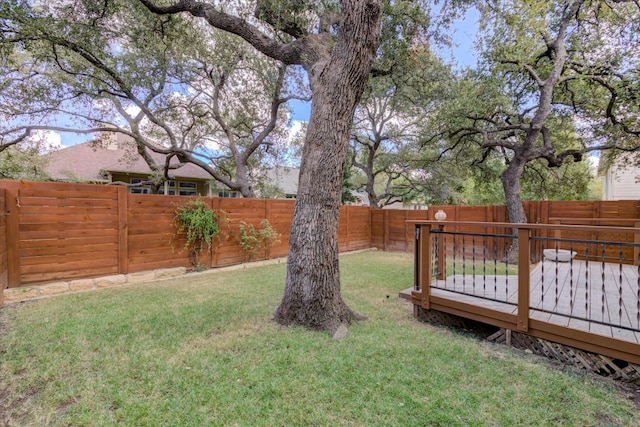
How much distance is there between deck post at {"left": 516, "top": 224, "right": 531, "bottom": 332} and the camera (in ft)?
9.78

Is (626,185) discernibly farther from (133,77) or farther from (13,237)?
(13,237)

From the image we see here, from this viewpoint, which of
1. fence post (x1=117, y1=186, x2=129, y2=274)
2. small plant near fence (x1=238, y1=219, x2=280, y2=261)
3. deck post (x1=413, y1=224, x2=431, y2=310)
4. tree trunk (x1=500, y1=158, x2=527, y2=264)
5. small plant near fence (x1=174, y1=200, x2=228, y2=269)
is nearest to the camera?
deck post (x1=413, y1=224, x2=431, y2=310)

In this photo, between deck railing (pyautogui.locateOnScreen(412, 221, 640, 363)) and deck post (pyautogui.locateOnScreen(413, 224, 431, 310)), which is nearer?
deck railing (pyautogui.locateOnScreen(412, 221, 640, 363))

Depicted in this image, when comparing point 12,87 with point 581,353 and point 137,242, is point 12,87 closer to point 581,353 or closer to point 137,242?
point 137,242

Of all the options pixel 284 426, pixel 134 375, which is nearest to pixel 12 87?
pixel 134 375

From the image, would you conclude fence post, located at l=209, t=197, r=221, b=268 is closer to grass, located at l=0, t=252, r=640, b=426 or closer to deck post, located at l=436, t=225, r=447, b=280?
grass, located at l=0, t=252, r=640, b=426

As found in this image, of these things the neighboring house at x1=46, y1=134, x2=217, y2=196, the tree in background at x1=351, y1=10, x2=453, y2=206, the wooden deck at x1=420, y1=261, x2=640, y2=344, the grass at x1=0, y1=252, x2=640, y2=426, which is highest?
the tree in background at x1=351, y1=10, x2=453, y2=206

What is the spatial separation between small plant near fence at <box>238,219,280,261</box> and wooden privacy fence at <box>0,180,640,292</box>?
0.14 metres

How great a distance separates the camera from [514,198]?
8.13 m

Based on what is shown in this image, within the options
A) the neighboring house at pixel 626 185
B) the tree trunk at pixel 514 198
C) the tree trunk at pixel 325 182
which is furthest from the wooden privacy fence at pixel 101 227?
the neighboring house at pixel 626 185

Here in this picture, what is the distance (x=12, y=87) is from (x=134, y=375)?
10.1 meters

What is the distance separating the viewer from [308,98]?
32.2 feet

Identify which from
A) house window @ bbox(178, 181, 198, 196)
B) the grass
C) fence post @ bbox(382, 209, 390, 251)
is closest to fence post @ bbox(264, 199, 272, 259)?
the grass

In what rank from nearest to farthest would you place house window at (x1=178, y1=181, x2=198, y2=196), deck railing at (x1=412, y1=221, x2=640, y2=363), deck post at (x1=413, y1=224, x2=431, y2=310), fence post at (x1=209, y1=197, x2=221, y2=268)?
deck railing at (x1=412, y1=221, x2=640, y2=363), deck post at (x1=413, y1=224, x2=431, y2=310), fence post at (x1=209, y1=197, x2=221, y2=268), house window at (x1=178, y1=181, x2=198, y2=196)
